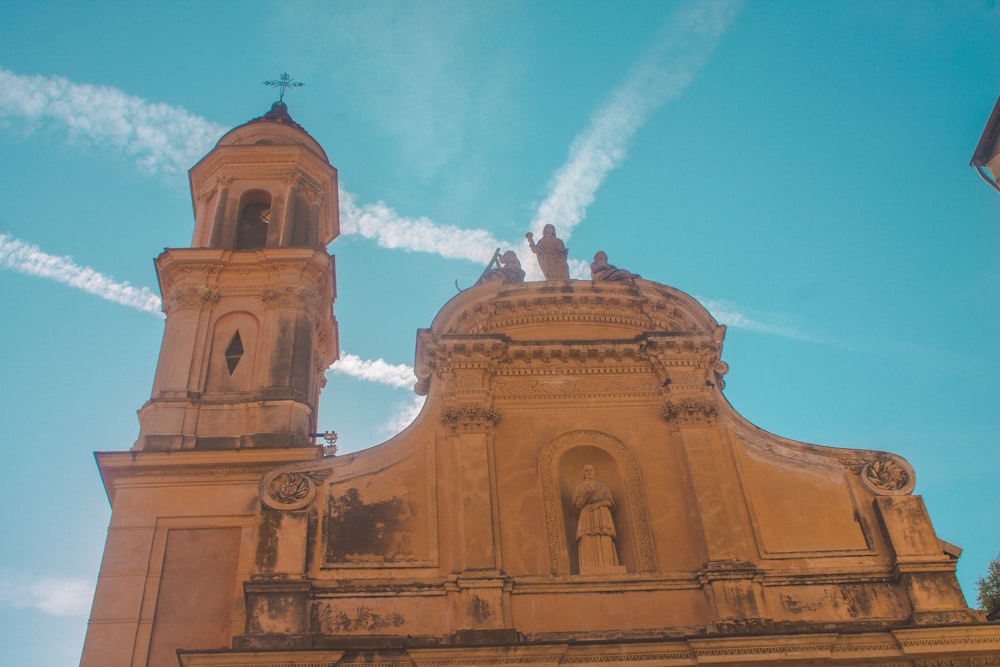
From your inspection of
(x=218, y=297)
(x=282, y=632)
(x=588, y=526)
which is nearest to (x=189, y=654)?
(x=282, y=632)

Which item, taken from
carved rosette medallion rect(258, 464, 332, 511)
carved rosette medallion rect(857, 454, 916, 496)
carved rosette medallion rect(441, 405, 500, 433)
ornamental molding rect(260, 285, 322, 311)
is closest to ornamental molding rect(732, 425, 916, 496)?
carved rosette medallion rect(857, 454, 916, 496)

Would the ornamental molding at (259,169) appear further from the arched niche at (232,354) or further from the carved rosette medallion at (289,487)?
the carved rosette medallion at (289,487)

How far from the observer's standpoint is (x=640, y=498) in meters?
15.1

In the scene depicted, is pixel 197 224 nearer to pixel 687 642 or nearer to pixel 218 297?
pixel 218 297

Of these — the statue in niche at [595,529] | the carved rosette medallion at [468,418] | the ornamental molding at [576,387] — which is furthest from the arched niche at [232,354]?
the statue in niche at [595,529]

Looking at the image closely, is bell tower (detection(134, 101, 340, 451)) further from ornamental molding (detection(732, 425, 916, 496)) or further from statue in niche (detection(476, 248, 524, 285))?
ornamental molding (detection(732, 425, 916, 496))

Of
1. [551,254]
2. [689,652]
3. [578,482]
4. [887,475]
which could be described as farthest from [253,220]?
[887,475]

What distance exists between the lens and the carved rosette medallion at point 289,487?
14.2 meters

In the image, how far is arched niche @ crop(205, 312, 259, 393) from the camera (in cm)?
1812

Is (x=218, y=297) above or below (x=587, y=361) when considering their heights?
above

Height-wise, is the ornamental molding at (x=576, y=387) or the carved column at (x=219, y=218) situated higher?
the carved column at (x=219, y=218)

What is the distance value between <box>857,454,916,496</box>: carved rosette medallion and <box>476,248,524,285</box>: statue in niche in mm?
7176

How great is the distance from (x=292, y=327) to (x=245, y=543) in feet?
15.9

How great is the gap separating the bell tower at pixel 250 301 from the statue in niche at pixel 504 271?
3658mm
